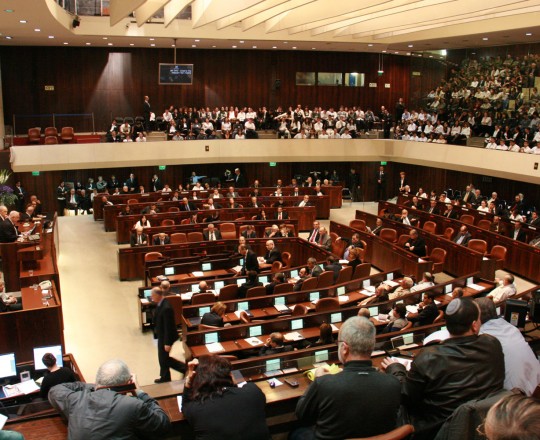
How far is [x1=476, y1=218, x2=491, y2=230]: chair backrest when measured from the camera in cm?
1557

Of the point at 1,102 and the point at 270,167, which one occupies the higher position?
the point at 1,102

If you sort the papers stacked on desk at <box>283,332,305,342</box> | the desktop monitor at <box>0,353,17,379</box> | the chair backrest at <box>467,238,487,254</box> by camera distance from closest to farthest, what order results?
the desktop monitor at <box>0,353,17,379</box>, the papers stacked on desk at <box>283,332,305,342</box>, the chair backrest at <box>467,238,487,254</box>

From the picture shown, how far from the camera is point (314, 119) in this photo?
933 inches

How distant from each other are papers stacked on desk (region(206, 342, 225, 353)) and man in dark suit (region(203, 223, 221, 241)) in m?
6.34

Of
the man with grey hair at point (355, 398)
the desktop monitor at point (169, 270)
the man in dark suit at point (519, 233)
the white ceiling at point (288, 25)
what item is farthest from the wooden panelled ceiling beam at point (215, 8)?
the man with grey hair at point (355, 398)

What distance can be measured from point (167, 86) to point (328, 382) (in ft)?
77.7

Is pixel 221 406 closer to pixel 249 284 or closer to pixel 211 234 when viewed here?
pixel 249 284

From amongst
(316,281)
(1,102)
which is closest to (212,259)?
(316,281)

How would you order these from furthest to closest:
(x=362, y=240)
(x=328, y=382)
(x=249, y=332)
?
(x=362, y=240) < (x=249, y=332) < (x=328, y=382)

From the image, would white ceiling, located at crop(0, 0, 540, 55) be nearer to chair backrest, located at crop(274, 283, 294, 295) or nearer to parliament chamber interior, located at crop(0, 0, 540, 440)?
parliament chamber interior, located at crop(0, 0, 540, 440)

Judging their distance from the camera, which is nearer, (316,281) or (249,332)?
(249,332)

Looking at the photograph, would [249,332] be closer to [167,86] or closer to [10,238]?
[10,238]

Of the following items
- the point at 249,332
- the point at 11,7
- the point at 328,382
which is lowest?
the point at 249,332

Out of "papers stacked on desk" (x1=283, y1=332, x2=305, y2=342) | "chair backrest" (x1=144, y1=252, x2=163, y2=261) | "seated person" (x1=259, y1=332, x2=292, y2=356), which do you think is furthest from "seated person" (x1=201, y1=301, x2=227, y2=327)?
"chair backrest" (x1=144, y1=252, x2=163, y2=261)
